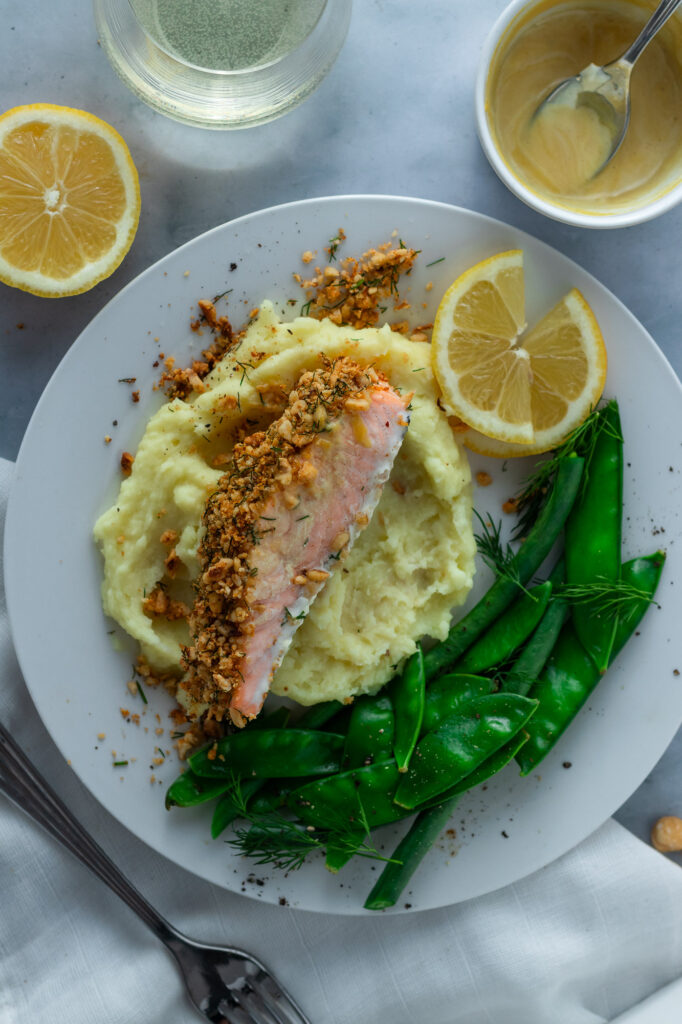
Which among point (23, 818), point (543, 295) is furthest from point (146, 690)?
point (543, 295)

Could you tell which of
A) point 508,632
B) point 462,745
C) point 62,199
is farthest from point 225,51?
point 462,745

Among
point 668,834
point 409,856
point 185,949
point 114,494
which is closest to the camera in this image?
point 409,856

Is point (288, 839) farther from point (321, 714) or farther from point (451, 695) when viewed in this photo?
point (451, 695)

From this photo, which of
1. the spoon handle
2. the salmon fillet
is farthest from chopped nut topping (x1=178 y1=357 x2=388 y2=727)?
the spoon handle

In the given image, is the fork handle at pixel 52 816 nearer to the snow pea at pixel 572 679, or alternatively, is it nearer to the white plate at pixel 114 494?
the white plate at pixel 114 494

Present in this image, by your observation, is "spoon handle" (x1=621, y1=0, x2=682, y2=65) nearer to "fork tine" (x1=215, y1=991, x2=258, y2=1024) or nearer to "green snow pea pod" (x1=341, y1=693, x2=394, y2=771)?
"green snow pea pod" (x1=341, y1=693, x2=394, y2=771)

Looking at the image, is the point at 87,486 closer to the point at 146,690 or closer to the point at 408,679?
the point at 146,690
